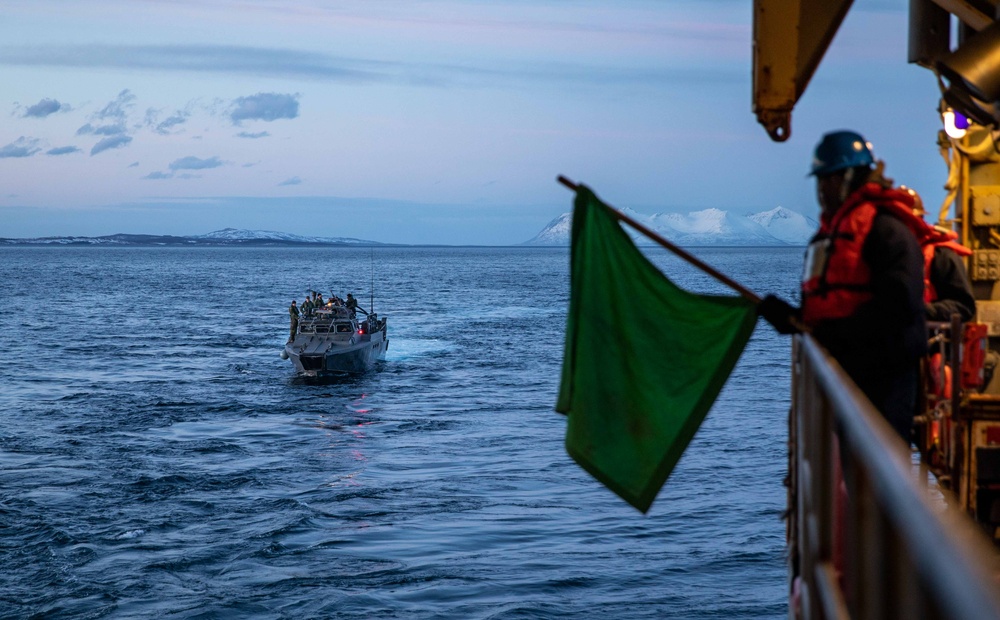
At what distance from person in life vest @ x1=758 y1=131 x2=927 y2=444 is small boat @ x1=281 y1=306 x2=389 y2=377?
133 feet

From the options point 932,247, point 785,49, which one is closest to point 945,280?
point 932,247

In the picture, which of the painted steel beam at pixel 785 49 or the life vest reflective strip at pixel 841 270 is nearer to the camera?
the life vest reflective strip at pixel 841 270

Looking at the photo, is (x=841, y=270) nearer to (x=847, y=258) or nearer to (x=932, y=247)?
(x=847, y=258)

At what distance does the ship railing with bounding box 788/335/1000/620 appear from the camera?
53.2 inches

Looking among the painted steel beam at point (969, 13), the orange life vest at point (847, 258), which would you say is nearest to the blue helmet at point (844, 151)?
the orange life vest at point (847, 258)

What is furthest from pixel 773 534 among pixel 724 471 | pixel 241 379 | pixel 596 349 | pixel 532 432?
pixel 241 379

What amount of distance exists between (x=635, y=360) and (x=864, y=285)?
1249mm

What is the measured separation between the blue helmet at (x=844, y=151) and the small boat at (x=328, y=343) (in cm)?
4043

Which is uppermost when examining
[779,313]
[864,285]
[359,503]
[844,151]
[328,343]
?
[844,151]

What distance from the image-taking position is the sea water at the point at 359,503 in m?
19.2

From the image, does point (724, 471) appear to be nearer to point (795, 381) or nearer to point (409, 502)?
point (409, 502)

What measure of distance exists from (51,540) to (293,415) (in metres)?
17.4

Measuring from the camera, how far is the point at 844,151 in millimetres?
5340

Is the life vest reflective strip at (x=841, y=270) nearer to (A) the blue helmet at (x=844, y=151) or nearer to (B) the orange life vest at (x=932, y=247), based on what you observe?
(A) the blue helmet at (x=844, y=151)
